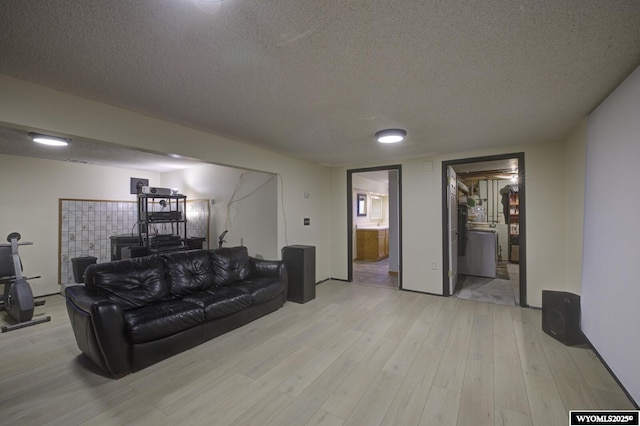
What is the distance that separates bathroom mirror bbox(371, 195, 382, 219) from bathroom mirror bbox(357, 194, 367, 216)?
580 mm

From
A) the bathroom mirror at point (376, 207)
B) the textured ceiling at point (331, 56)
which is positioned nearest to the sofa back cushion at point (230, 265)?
the textured ceiling at point (331, 56)

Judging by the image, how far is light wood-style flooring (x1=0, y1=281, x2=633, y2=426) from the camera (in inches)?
68.4

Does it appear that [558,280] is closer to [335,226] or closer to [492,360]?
[492,360]

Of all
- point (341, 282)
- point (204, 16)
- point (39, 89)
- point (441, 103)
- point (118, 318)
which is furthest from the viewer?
point (341, 282)

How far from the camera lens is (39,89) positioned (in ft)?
6.63

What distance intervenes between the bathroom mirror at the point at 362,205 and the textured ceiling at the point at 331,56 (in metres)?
5.03

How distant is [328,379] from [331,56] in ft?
7.65

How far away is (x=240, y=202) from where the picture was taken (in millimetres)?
4879

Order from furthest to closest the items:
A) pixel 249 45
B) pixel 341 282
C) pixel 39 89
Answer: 1. pixel 341 282
2. pixel 39 89
3. pixel 249 45

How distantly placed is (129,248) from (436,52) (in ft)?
16.6

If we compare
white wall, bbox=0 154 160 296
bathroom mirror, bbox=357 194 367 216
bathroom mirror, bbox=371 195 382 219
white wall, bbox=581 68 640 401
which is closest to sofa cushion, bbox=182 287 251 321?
white wall, bbox=581 68 640 401

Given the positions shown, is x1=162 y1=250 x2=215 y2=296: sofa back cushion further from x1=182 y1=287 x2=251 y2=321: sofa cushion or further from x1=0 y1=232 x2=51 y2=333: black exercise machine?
x1=0 y1=232 x2=51 y2=333: black exercise machine

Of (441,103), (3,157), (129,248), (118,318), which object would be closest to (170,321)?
(118,318)

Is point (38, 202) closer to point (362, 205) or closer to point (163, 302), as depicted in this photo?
point (163, 302)
